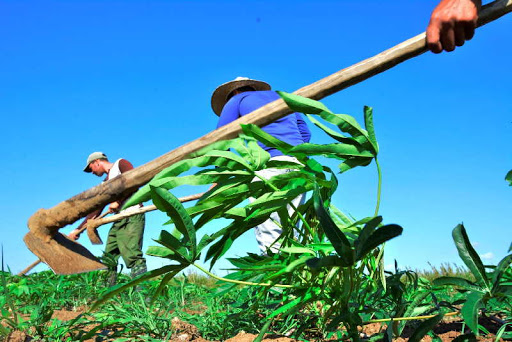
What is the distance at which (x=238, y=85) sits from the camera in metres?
4.51

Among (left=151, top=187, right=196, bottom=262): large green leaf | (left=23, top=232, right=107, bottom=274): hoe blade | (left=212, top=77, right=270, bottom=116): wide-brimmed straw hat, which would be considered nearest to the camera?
(left=151, top=187, right=196, bottom=262): large green leaf

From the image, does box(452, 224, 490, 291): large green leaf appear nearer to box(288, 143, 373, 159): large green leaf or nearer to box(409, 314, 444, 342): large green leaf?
box(409, 314, 444, 342): large green leaf

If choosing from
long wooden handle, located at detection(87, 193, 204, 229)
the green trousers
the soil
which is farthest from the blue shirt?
the green trousers

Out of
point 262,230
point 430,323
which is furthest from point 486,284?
point 262,230

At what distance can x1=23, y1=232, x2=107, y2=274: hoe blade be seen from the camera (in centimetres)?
257

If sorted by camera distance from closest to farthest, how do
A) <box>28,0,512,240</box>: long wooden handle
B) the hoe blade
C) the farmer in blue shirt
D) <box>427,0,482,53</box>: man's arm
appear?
<box>427,0,482,53</box>: man's arm < <box>28,0,512,240</box>: long wooden handle < the hoe blade < the farmer in blue shirt

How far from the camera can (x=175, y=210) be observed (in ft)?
3.84

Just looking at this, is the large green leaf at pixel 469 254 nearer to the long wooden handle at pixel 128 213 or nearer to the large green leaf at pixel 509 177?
the large green leaf at pixel 509 177

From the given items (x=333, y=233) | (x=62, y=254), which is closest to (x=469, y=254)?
(x=333, y=233)

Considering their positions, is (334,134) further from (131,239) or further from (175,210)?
(131,239)

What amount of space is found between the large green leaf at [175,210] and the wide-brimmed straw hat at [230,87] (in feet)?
11.2

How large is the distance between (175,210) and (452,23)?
50.4 inches

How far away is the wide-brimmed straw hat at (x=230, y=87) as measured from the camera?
449 centimetres

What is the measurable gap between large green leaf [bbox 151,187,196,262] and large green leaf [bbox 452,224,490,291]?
0.65 metres
